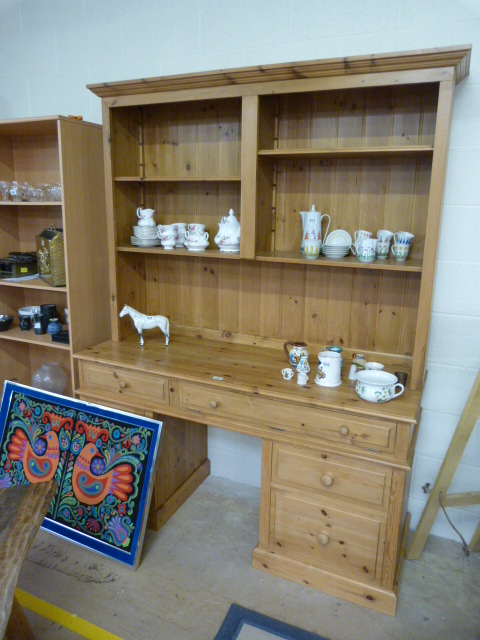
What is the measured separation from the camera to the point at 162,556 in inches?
83.6

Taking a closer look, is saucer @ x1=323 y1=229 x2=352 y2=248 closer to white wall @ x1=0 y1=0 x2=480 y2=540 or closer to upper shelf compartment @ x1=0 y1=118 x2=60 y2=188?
white wall @ x1=0 y1=0 x2=480 y2=540

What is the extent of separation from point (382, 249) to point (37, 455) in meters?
1.83

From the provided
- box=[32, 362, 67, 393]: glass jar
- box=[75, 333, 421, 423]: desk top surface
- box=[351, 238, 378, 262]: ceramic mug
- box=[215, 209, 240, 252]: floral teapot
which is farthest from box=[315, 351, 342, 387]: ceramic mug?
box=[32, 362, 67, 393]: glass jar

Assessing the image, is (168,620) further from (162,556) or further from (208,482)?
(208,482)

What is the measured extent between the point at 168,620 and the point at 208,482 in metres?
0.93

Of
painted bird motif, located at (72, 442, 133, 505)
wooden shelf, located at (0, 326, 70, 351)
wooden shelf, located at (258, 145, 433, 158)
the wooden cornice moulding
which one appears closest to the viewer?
the wooden cornice moulding

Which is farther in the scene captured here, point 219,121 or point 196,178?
point 219,121

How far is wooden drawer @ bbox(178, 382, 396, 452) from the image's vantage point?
1.72 m

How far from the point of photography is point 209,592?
1935mm

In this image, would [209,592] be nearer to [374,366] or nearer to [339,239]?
[374,366]

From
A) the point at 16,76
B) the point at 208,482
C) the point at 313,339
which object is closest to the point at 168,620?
the point at 208,482

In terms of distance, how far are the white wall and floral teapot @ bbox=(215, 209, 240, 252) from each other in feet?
2.41

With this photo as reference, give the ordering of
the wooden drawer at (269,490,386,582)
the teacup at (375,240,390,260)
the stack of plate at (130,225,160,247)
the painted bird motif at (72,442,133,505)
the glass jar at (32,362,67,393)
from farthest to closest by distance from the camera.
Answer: the glass jar at (32,362,67,393)
the stack of plate at (130,225,160,247)
the painted bird motif at (72,442,133,505)
the teacup at (375,240,390,260)
the wooden drawer at (269,490,386,582)

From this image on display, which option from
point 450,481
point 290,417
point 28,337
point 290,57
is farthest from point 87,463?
point 290,57
